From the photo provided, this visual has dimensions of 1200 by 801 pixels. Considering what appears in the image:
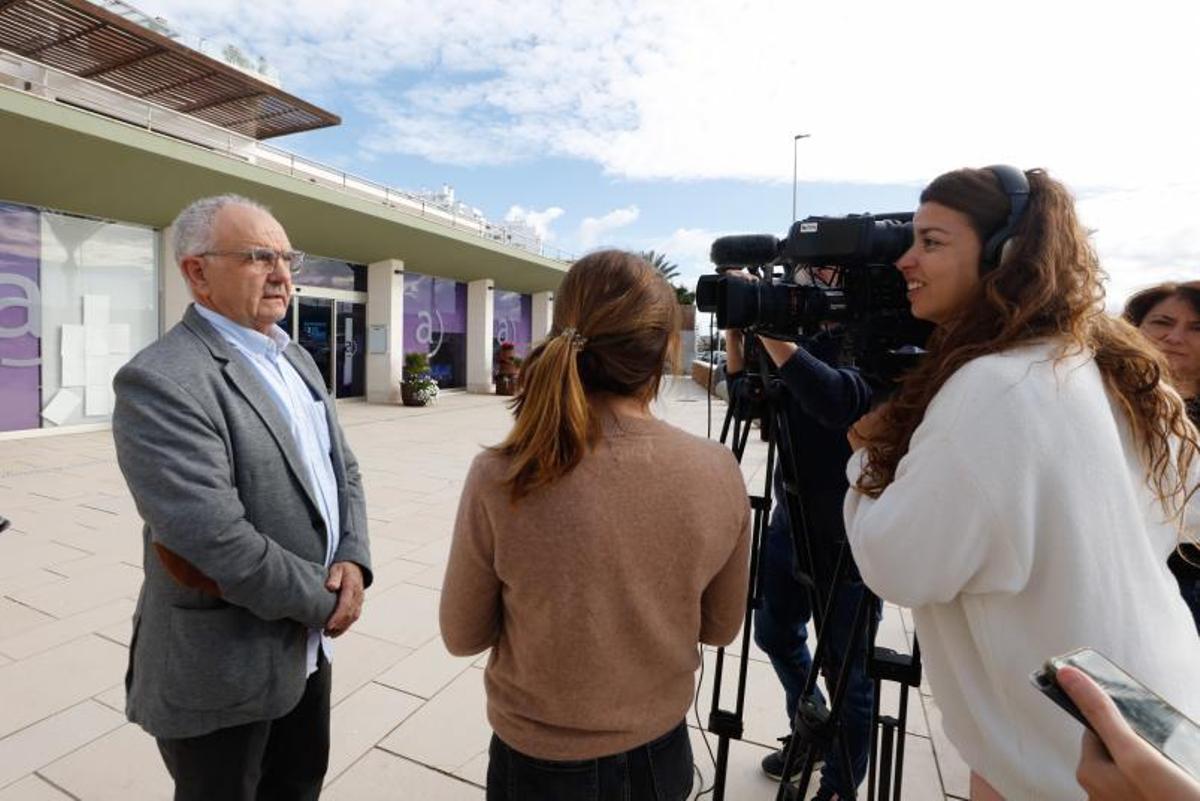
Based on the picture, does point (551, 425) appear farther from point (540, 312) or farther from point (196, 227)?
point (540, 312)

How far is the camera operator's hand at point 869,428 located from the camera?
1158 millimetres

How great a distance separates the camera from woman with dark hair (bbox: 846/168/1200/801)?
92cm

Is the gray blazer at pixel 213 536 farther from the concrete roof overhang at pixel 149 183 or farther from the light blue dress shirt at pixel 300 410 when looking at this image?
the concrete roof overhang at pixel 149 183

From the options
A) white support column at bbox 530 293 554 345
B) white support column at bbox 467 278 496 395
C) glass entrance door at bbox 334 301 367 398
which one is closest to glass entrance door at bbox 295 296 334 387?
glass entrance door at bbox 334 301 367 398

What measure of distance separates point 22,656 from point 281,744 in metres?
2.05

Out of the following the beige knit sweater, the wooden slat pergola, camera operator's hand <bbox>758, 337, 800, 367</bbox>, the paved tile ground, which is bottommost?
the paved tile ground

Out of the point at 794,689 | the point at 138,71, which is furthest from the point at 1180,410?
the point at 138,71

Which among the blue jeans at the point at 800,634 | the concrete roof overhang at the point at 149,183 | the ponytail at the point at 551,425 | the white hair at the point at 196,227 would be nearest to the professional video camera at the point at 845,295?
the ponytail at the point at 551,425

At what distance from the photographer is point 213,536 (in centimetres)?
133

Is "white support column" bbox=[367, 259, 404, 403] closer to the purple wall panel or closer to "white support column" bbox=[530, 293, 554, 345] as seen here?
the purple wall panel

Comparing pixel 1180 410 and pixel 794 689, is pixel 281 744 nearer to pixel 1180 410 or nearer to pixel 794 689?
pixel 794 689

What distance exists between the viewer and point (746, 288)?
1441mm

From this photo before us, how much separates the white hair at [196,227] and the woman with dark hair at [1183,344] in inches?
104

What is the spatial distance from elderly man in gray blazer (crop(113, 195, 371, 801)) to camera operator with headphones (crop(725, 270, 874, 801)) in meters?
1.13
